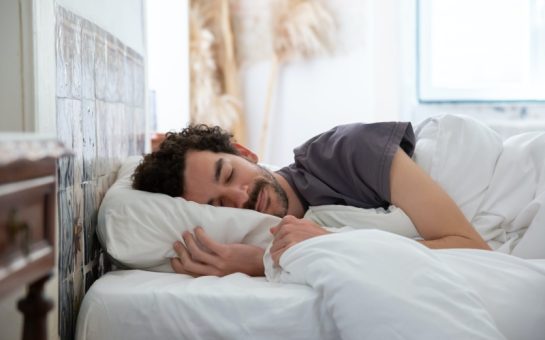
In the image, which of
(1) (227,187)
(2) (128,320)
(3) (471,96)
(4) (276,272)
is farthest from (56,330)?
(3) (471,96)

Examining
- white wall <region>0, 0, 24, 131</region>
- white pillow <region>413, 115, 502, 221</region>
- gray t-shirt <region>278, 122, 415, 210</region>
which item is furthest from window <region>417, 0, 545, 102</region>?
white wall <region>0, 0, 24, 131</region>

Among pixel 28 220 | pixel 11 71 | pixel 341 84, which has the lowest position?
pixel 28 220

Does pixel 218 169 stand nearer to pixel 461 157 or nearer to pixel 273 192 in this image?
pixel 273 192

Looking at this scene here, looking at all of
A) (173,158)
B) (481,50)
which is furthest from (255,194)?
(481,50)

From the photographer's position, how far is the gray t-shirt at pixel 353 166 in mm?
1493

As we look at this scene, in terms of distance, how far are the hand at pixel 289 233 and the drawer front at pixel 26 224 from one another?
62 centimetres

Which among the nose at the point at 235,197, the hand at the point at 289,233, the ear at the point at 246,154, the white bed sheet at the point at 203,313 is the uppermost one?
the ear at the point at 246,154

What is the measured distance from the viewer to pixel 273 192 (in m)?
1.54

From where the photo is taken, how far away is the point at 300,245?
117cm

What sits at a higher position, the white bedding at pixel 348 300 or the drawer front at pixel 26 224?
the drawer front at pixel 26 224

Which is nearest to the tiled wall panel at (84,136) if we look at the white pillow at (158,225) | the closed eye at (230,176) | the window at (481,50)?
the white pillow at (158,225)

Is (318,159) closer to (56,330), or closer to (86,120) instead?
(86,120)

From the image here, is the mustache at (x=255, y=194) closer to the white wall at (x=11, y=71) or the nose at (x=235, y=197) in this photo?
the nose at (x=235, y=197)

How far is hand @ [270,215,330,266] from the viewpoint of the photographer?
4.09 ft
